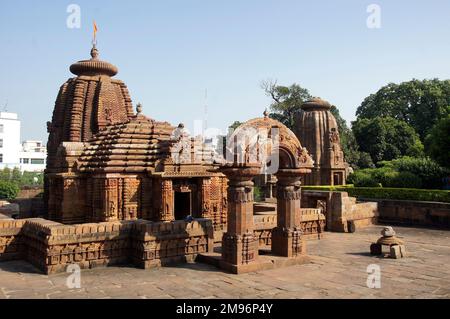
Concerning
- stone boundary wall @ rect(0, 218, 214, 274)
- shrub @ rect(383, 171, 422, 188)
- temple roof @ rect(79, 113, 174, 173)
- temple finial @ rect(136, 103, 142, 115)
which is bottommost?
stone boundary wall @ rect(0, 218, 214, 274)

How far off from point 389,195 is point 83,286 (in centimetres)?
1905

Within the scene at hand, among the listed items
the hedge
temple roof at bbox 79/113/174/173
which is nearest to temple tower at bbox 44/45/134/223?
temple roof at bbox 79/113/174/173

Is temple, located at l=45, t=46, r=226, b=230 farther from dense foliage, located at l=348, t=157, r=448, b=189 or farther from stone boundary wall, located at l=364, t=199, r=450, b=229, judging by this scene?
dense foliage, located at l=348, t=157, r=448, b=189

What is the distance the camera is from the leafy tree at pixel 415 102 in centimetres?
5409

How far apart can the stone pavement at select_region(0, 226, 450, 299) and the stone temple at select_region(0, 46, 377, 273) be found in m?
0.57

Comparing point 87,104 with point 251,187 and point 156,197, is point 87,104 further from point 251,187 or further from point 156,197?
point 251,187

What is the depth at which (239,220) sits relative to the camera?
10.3 m

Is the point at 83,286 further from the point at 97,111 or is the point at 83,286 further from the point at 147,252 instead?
the point at 97,111

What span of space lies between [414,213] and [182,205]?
→ 40.5ft

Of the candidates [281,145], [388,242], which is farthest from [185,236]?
[388,242]

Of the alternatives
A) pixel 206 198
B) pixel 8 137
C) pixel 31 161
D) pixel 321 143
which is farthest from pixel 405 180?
pixel 31 161

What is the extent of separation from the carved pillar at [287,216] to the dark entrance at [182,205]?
7.37 metres

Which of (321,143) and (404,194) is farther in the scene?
(321,143)

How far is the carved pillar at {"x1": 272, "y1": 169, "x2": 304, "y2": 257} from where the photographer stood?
1130 centimetres
